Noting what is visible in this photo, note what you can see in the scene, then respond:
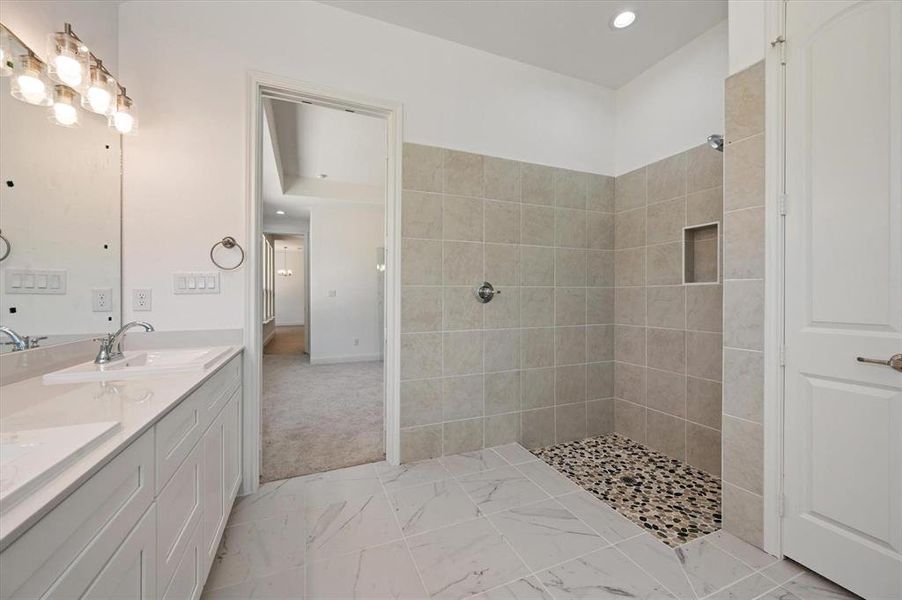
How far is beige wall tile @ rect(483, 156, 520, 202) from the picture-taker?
2.59 metres

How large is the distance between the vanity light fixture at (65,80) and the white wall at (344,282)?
4353 mm

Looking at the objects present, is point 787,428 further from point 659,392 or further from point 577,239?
point 577,239

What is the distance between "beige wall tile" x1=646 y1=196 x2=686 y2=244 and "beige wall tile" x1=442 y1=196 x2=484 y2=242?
1284 mm

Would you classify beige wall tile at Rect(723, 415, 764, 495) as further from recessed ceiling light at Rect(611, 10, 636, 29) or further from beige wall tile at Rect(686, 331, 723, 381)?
recessed ceiling light at Rect(611, 10, 636, 29)

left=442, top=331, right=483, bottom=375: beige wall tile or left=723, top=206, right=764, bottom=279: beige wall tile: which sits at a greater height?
left=723, top=206, right=764, bottom=279: beige wall tile

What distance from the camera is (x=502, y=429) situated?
2678 millimetres

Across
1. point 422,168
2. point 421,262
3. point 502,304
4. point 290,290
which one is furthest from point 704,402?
point 290,290

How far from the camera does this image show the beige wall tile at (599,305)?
116 inches

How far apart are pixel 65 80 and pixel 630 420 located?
3808 mm

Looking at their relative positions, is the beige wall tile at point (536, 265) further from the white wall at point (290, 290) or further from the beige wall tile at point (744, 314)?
the white wall at point (290, 290)

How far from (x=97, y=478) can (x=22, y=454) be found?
23 centimetres

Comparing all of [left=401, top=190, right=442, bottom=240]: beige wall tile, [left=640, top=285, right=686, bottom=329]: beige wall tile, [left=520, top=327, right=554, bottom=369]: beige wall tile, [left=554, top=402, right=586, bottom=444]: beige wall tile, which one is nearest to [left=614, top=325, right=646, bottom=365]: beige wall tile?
[left=640, top=285, right=686, bottom=329]: beige wall tile

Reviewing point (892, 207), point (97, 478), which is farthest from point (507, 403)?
point (97, 478)

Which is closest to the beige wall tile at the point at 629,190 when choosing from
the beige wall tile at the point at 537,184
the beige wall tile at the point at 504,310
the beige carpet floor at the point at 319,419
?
the beige wall tile at the point at 537,184
